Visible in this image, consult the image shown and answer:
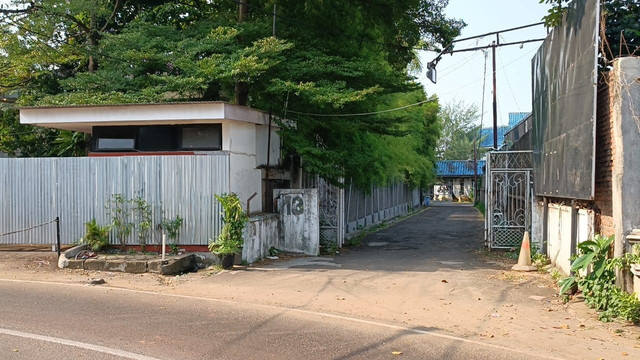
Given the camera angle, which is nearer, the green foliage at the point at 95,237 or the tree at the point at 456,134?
the green foliage at the point at 95,237

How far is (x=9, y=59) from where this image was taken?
21219 millimetres

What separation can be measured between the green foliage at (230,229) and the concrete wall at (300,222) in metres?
3.61

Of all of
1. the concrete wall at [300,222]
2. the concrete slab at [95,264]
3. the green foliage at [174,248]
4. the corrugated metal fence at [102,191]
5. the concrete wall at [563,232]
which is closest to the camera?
the concrete wall at [563,232]

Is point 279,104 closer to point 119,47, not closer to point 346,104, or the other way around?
point 346,104

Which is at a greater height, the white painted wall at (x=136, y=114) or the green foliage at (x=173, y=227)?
the white painted wall at (x=136, y=114)

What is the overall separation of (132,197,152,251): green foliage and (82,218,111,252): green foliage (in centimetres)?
79

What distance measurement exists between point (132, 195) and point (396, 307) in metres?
7.57

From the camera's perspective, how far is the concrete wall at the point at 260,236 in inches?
570

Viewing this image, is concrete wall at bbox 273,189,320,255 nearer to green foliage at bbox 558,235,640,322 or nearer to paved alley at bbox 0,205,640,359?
paved alley at bbox 0,205,640,359

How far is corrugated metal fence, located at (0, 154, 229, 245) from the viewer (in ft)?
46.4

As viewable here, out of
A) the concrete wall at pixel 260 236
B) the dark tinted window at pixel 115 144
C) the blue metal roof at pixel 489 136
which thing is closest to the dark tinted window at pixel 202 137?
the dark tinted window at pixel 115 144

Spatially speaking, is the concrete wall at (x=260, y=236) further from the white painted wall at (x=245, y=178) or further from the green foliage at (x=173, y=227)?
the green foliage at (x=173, y=227)

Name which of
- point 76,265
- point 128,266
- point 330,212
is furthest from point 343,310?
point 330,212

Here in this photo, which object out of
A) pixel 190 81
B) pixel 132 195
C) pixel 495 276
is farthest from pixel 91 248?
pixel 495 276
